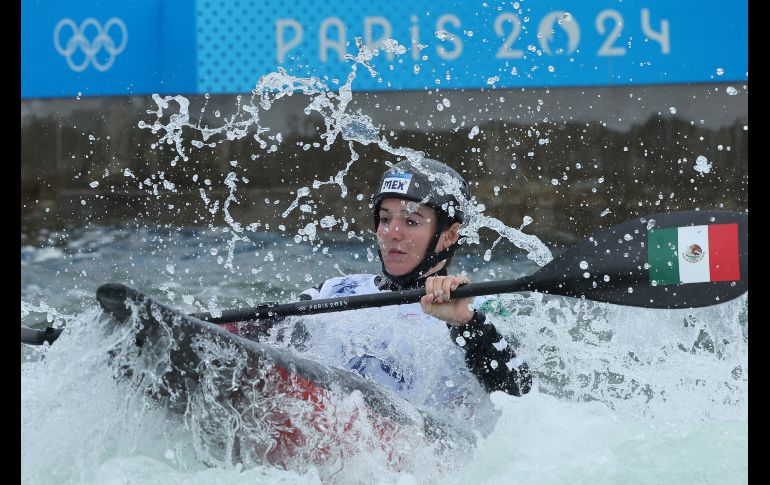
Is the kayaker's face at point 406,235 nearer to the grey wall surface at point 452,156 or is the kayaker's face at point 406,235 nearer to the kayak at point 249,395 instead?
the kayak at point 249,395

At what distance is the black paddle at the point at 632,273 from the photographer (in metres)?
3.37

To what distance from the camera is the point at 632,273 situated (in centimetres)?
350

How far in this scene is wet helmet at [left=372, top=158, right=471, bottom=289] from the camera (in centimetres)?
359

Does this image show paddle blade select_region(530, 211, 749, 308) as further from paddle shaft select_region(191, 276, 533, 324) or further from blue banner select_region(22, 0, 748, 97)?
blue banner select_region(22, 0, 748, 97)

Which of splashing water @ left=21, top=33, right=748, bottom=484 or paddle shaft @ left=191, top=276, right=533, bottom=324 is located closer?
splashing water @ left=21, top=33, right=748, bottom=484

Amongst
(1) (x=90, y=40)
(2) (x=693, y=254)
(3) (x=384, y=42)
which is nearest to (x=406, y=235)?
(2) (x=693, y=254)

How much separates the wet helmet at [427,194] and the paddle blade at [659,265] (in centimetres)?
43

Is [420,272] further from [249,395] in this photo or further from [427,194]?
[249,395]

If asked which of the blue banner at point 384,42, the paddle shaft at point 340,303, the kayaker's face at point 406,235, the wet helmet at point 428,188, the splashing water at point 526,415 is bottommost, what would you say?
the splashing water at point 526,415

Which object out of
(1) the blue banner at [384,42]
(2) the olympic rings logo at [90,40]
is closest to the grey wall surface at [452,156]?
(1) the blue banner at [384,42]

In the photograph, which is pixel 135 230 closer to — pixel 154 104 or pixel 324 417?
pixel 154 104

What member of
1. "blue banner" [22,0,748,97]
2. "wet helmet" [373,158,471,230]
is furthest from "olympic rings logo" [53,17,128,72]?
"wet helmet" [373,158,471,230]

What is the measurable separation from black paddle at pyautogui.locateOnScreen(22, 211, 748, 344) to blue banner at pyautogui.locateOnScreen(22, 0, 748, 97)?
14.7ft

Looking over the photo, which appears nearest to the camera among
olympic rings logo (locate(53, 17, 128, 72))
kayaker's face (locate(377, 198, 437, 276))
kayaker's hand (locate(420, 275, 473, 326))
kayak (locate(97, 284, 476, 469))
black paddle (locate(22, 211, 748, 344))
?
kayak (locate(97, 284, 476, 469))
